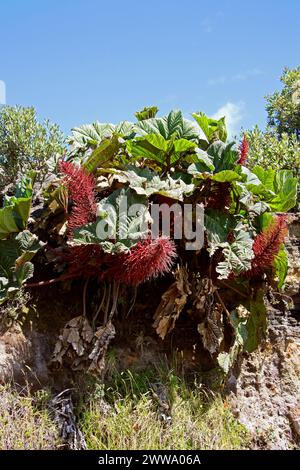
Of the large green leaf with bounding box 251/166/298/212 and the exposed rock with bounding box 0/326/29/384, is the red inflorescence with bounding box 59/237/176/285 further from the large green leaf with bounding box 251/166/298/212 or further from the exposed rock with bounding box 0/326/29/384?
the large green leaf with bounding box 251/166/298/212

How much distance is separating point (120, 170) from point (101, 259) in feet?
1.75

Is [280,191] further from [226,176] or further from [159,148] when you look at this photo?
[159,148]

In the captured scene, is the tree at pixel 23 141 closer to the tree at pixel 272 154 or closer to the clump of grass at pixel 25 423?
the tree at pixel 272 154

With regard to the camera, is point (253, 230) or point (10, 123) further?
point (10, 123)

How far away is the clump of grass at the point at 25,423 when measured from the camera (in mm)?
2424

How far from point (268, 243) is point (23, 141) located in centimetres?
387

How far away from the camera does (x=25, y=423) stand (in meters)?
2.50

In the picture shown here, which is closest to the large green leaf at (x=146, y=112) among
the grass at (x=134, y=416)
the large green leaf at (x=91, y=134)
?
the large green leaf at (x=91, y=134)

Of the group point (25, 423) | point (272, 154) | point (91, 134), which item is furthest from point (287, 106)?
point (25, 423)

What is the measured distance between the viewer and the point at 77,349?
2.66 meters
